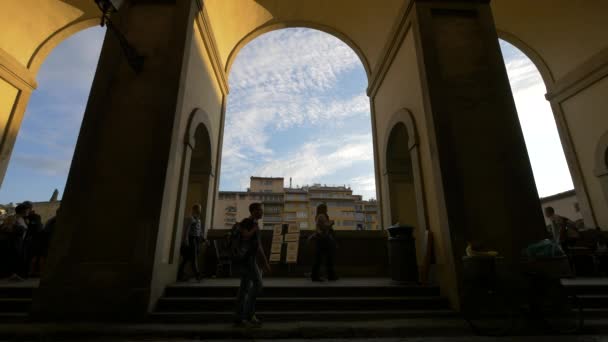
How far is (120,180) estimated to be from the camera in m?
4.69

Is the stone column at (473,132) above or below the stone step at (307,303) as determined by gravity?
above

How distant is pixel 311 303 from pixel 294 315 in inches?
15.3

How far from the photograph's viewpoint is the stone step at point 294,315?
3.85m

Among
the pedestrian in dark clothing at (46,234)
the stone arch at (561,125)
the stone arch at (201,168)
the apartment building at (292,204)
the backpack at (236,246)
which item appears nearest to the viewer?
the backpack at (236,246)

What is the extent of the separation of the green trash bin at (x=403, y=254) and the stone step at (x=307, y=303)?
0.72m

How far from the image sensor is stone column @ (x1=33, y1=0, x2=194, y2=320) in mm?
4039

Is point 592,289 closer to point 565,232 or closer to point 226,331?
point 565,232

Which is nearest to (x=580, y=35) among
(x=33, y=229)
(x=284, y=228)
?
(x=284, y=228)

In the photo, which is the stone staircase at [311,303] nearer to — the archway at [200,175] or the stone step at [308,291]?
the stone step at [308,291]

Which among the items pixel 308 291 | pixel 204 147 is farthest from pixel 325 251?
pixel 204 147

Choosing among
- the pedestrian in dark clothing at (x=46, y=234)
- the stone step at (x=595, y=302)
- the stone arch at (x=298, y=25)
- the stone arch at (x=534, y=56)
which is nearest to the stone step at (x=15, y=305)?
the pedestrian in dark clothing at (x=46, y=234)

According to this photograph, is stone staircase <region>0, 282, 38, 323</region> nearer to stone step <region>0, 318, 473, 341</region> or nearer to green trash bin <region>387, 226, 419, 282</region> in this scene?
stone step <region>0, 318, 473, 341</region>

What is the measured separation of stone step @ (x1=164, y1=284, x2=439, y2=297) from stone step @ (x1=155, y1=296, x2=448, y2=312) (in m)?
0.20

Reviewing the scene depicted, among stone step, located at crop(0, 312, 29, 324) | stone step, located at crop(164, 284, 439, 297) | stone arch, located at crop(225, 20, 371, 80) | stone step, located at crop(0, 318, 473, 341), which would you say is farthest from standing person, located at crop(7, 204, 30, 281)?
stone arch, located at crop(225, 20, 371, 80)
